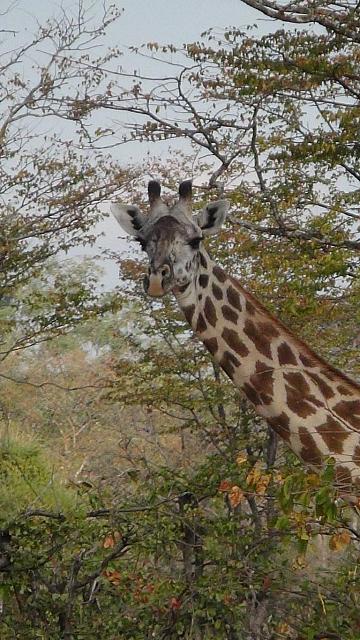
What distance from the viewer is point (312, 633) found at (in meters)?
5.16

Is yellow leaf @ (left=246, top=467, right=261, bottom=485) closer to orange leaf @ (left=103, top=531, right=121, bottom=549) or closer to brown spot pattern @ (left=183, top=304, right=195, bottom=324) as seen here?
orange leaf @ (left=103, top=531, right=121, bottom=549)

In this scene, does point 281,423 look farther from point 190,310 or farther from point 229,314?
point 190,310

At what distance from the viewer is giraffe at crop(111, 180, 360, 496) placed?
5641 millimetres

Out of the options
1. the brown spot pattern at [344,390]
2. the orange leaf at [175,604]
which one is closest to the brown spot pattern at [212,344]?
the brown spot pattern at [344,390]

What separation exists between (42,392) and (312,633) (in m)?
29.8

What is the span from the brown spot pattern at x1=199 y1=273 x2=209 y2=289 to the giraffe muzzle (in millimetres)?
422

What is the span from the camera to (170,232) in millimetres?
5879

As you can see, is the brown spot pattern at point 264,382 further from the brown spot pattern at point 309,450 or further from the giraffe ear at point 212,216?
the giraffe ear at point 212,216

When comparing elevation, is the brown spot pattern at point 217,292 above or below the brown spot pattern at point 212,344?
above

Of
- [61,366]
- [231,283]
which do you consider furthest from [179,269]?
[61,366]

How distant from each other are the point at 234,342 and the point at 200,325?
0.87 feet

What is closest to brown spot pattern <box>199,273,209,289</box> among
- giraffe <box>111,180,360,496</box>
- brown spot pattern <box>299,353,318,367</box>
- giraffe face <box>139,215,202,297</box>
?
giraffe <box>111,180,360,496</box>

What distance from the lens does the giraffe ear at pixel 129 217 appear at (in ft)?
20.3

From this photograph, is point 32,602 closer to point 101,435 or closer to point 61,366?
point 101,435
